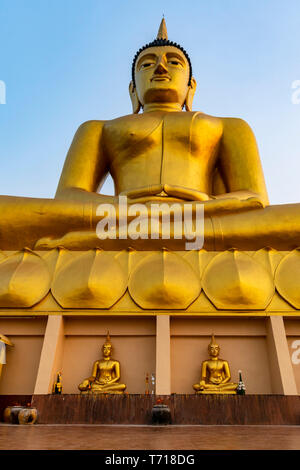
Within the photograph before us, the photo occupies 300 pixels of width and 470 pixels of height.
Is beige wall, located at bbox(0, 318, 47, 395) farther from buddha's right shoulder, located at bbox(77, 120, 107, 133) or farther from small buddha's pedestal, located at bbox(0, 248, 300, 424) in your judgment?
buddha's right shoulder, located at bbox(77, 120, 107, 133)

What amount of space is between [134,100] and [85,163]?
7.35 ft

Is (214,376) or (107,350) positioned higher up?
(107,350)

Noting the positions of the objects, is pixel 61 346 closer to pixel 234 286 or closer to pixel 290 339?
pixel 234 286

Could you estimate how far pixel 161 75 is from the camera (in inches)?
282

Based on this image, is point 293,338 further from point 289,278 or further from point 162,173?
point 162,173

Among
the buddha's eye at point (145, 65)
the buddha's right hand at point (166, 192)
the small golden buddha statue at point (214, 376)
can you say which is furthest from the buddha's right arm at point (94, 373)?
the buddha's eye at point (145, 65)

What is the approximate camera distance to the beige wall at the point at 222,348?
4.27m

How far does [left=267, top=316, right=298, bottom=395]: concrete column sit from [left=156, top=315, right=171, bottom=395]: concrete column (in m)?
1.09

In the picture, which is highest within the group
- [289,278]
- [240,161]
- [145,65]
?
[145,65]

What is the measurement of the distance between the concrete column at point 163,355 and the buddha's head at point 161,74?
453 centimetres

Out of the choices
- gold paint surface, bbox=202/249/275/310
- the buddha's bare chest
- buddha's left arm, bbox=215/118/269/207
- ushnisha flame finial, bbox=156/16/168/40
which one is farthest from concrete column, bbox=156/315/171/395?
ushnisha flame finial, bbox=156/16/168/40

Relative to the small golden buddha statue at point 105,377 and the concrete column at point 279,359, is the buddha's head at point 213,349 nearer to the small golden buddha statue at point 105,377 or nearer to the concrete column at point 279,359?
the concrete column at point 279,359

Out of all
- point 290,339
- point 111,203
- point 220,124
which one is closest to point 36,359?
point 111,203

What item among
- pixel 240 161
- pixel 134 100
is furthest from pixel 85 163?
pixel 240 161
